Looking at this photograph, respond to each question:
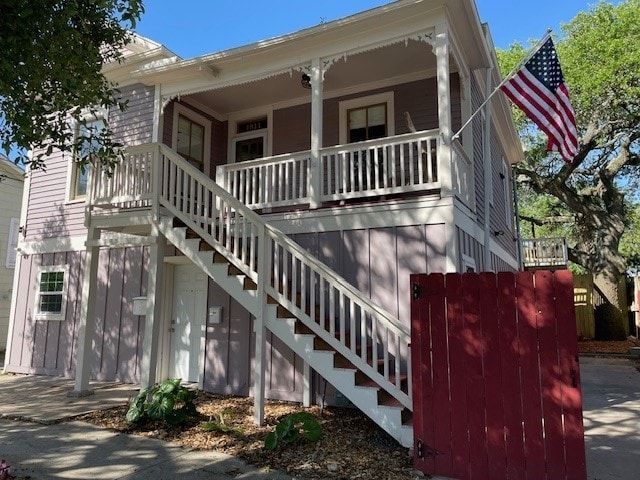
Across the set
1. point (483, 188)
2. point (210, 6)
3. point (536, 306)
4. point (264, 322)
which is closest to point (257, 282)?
point (264, 322)

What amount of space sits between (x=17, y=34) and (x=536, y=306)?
218 inches

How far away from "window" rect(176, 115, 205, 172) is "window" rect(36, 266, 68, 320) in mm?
3404

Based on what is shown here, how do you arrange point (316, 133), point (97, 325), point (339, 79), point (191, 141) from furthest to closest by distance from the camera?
point (191, 141) < point (97, 325) < point (339, 79) < point (316, 133)

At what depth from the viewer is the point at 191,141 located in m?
9.65

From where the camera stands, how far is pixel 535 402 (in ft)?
12.2

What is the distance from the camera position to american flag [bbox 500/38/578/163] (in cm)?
604

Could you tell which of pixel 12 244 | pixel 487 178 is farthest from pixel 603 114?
pixel 12 244

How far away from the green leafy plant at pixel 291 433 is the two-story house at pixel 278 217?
0.48m

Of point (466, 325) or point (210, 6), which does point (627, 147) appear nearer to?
point (210, 6)

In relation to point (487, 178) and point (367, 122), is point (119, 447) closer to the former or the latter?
point (367, 122)

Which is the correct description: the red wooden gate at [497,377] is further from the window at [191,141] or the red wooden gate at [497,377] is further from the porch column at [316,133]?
the window at [191,141]

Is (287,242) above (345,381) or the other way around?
above

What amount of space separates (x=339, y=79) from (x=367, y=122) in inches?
36.3

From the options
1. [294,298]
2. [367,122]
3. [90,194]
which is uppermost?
[367,122]
